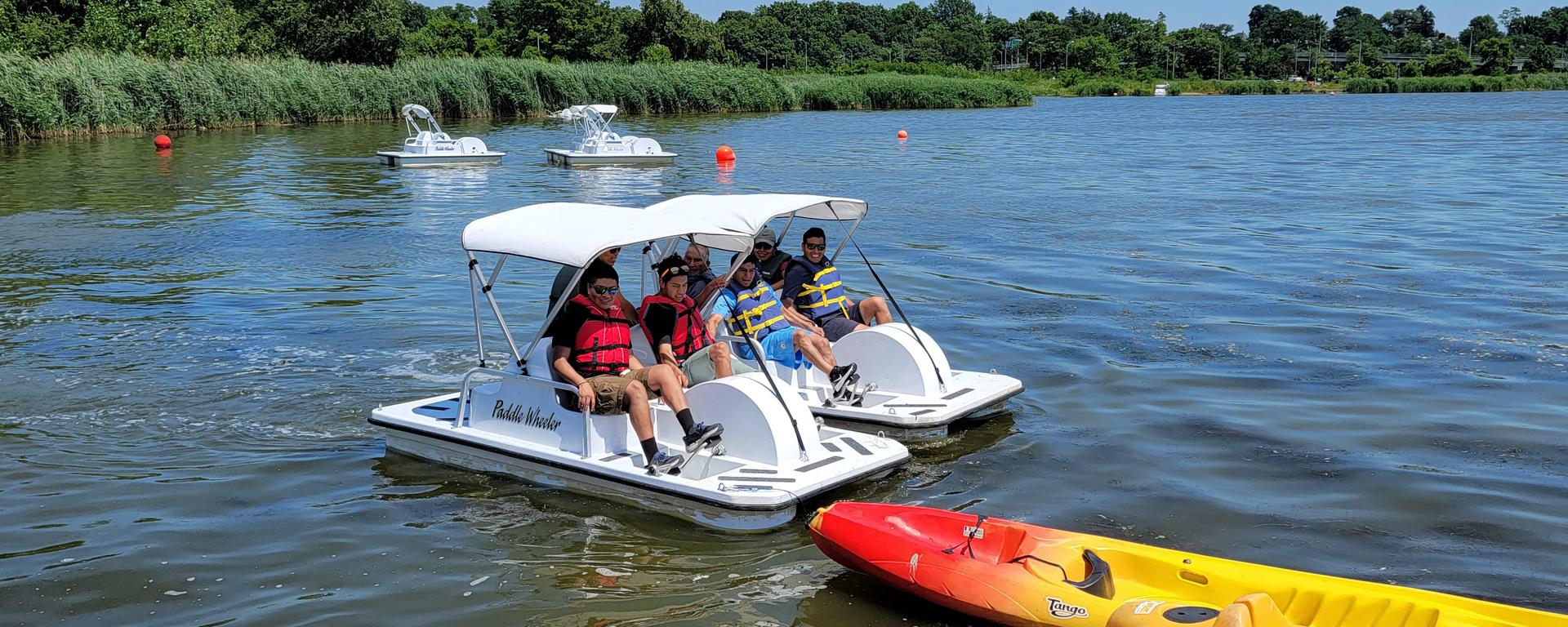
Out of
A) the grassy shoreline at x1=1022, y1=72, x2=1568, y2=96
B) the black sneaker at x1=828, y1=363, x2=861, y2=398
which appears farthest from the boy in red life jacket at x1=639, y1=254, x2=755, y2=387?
the grassy shoreline at x1=1022, y1=72, x2=1568, y2=96

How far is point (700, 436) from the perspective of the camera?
805 cm

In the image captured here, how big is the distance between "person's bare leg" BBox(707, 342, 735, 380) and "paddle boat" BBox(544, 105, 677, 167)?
25.6 m

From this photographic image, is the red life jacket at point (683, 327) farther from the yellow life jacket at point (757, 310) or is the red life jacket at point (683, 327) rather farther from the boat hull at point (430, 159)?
the boat hull at point (430, 159)

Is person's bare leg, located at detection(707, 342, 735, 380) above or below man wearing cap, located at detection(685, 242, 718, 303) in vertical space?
below

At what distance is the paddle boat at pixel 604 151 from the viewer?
111 feet

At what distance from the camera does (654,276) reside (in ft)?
34.6

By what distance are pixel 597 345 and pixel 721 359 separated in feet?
2.72

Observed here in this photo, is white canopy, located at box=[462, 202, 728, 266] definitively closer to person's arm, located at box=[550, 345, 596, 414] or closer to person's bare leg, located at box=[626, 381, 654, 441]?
person's arm, located at box=[550, 345, 596, 414]

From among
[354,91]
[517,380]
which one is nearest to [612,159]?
A: [354,91]

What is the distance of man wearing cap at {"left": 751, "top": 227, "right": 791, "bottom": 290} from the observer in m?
10.6

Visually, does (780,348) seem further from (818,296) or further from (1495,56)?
(1495,56)

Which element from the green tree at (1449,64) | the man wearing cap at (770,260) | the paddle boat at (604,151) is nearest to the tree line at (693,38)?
the green tree at (1449,64)

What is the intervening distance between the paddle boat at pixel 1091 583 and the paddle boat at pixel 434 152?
27680mm

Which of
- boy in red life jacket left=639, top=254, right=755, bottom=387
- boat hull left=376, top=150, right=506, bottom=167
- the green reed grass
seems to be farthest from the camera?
the green reed grass
